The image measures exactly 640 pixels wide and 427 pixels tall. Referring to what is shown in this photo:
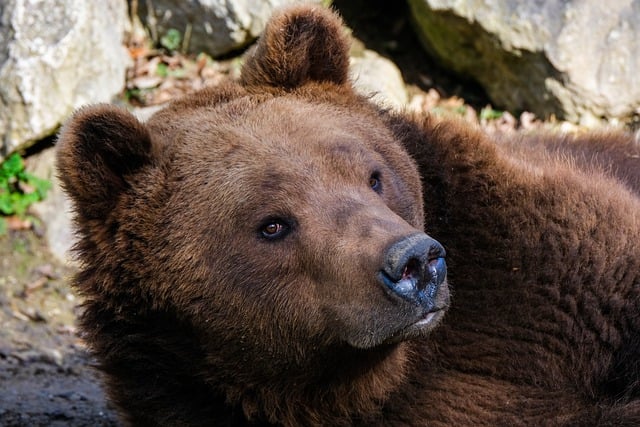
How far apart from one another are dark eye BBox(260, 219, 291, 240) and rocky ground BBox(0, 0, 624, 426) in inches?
57.1

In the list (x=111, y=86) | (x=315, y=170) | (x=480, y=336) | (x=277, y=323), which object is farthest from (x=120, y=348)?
(x=111, y=86)

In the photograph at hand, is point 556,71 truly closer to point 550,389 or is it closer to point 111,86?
point 111,86

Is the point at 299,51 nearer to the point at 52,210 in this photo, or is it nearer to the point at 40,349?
the point at 40,349

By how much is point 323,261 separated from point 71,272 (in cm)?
584

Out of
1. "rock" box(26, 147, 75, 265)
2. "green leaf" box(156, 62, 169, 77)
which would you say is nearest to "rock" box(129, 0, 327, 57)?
"green leaf" box(156, 62, 169, 77)

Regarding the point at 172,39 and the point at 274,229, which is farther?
the point at 172,39

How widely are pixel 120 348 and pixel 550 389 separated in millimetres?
2154

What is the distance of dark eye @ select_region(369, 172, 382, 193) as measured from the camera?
479cm

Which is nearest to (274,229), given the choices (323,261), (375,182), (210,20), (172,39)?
(323,261)

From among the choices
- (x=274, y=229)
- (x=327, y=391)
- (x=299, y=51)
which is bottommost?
(x=327, y=391)

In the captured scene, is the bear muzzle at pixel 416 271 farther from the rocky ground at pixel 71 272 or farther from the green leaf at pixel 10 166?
the green leaf at pixel 10 166

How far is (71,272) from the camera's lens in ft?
31.8

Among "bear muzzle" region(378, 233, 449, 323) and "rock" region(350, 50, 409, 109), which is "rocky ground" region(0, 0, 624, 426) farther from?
"bear muzzle" region(378, 233, 449, 323)

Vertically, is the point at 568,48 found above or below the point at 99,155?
below
